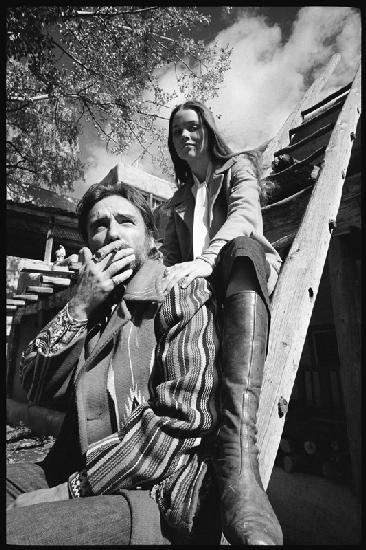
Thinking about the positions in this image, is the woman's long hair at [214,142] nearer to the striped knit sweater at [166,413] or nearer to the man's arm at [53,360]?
the striped knit sweater at [166,413]

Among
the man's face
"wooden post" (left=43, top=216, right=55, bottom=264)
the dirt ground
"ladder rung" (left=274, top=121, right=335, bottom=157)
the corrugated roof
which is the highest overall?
the corrugated roof

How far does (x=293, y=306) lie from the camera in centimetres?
184

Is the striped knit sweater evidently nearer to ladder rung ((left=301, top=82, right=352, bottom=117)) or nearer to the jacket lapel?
the jacket lapel

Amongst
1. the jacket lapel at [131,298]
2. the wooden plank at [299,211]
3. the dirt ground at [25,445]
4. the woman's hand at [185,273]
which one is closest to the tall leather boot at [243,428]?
the woman's hand at [185,273]

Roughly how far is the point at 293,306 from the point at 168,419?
35.5 inches

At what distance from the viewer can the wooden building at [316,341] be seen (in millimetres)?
1751

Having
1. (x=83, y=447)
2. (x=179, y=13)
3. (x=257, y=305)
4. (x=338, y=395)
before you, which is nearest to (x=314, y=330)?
(x=338, y=395)

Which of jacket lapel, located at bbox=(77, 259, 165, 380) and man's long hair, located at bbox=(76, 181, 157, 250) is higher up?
man's long hair, located at bbox=(76, 181, 157, 250)

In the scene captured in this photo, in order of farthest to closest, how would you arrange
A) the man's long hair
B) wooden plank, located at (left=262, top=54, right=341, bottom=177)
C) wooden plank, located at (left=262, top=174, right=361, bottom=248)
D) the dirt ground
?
1. the dirt ground
2. wooden plank, located at (left=262, top=54, right=341, bottom=177)
3. wooden plank, located at (left=262, top=174, right=361, bottom=248)
4. the man's long hair

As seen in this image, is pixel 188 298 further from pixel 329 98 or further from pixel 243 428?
pixel 329 98

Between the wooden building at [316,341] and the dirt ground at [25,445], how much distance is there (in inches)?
188

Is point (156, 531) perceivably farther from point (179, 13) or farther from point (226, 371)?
point (179, 13)

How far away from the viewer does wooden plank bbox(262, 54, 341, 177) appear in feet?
19.8

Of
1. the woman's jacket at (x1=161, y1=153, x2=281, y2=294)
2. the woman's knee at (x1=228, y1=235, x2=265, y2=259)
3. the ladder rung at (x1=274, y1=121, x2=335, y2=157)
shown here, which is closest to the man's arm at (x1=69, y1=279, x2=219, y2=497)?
the woman's knee at (x1=228, y1=235, x2=265, y2=259)
